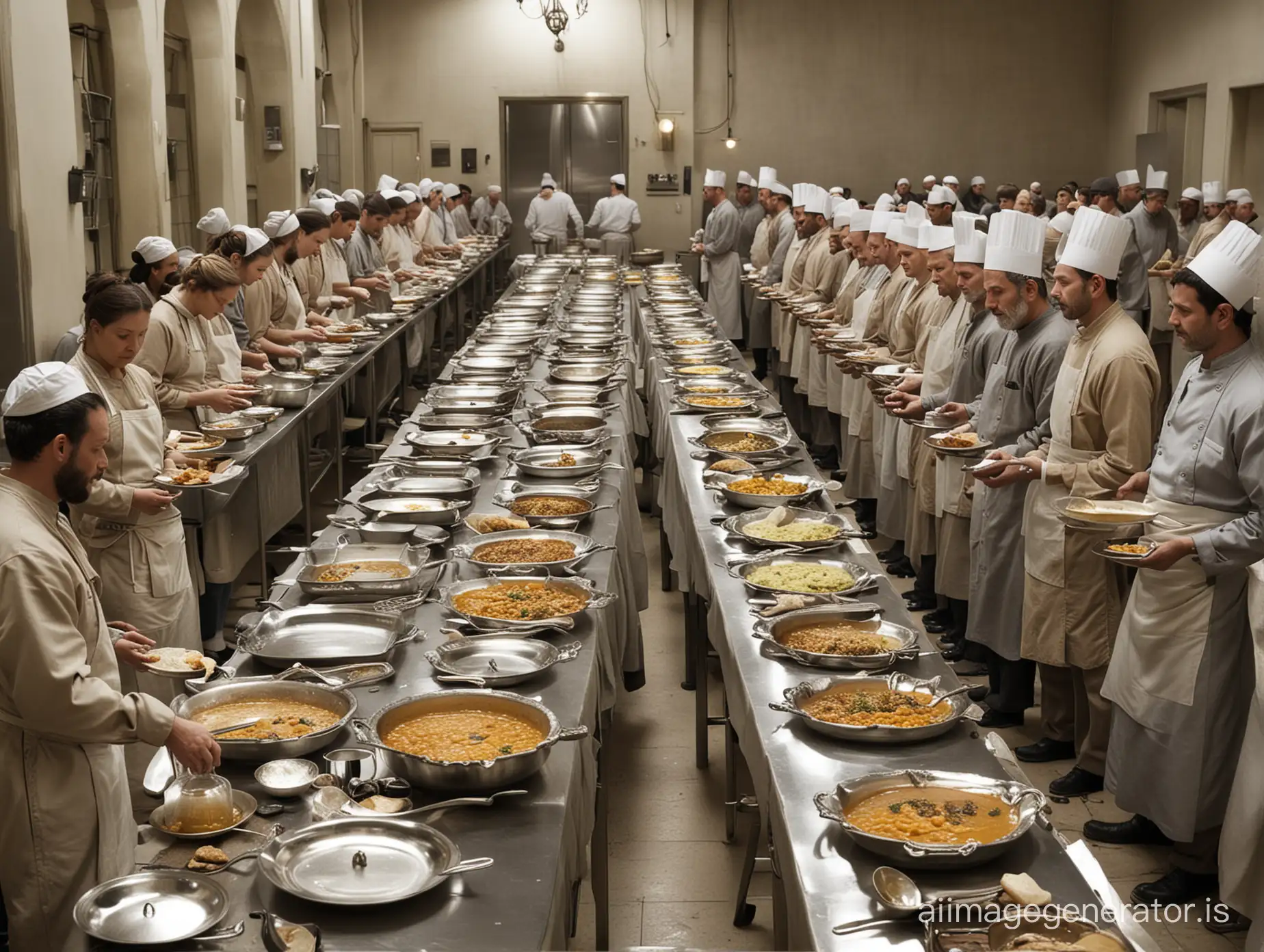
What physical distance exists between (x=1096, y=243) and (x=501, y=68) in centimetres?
1401

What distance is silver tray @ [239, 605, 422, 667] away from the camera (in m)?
2.72

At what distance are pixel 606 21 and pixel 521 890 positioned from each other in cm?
1575

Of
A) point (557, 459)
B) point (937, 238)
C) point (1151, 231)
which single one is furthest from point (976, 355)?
point (1151, 231)

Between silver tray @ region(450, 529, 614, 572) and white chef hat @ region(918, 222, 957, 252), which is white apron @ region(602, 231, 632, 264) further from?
silver tray @ region(450, 529, 614, 572)

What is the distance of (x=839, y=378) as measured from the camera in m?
7.65

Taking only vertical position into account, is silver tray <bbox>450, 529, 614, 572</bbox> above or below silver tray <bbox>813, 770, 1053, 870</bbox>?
above

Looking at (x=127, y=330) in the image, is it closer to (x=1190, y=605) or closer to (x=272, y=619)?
(x=272, y=619)

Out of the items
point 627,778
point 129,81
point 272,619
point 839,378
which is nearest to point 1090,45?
point 839,378

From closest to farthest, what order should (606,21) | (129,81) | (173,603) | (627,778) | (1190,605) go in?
1. (1190,605)
2. (173,603)
3. (627,778)
4. (129,81)
5. (606,21)

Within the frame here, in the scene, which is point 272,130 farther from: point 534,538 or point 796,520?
Answer: point 796,520

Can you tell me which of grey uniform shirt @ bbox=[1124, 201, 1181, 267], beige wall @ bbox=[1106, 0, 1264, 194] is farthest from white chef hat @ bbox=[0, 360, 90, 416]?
beige wall @ bbox=[1106, 0, 1264, 194]

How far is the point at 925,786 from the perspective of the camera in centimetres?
221

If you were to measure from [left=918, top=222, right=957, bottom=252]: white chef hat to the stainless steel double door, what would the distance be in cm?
1155

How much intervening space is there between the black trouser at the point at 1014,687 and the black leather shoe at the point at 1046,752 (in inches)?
10.2
